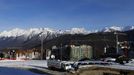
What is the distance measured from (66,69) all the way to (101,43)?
130 m

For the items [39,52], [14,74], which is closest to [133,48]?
[39,52]

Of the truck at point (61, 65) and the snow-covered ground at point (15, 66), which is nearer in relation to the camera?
the snow-covered ground at point (15, 66)

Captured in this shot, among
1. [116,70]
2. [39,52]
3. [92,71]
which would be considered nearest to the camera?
[116,70]

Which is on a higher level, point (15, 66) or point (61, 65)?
point (61, 65)

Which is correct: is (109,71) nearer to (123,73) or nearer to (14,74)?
(123,73)

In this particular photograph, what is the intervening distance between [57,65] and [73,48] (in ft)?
235

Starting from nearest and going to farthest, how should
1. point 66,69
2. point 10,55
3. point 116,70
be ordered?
point 116,70, point 66,69, point 10,55

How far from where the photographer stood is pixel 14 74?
65438 millimetres

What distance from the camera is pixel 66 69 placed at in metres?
71.1

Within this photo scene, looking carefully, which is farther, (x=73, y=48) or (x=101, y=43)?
(x=101, y=43)

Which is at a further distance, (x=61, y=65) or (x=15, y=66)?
(x=15, y=66)

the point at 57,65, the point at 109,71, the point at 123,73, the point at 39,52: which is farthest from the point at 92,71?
the point at 39,52

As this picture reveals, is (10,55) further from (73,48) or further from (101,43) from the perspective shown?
(101,43)

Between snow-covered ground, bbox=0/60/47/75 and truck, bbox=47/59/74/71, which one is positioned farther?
truck, bbox=47/59/74/71
